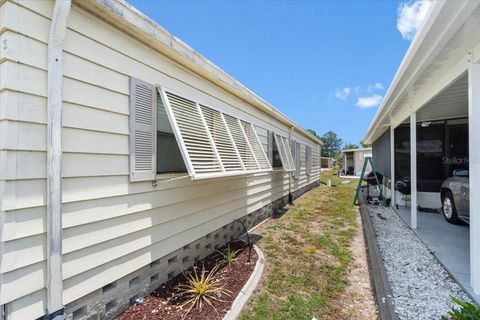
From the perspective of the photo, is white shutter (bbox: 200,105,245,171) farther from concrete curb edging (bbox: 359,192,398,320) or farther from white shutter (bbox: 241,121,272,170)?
concrete curb edging (bbox: 359,192,398,320)

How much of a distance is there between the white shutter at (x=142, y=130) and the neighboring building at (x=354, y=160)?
30171mm

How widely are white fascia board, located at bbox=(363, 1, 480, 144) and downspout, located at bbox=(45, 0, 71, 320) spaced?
3388 mm

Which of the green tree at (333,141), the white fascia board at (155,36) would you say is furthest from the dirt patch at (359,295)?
the green tree at (333,141)

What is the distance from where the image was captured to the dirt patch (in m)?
3.03

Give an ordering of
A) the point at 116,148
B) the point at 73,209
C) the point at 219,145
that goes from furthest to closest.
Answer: the point at 219,145, the point at 116,148, the point at 73,209

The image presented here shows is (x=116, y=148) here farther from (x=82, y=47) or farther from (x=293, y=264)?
(x=293, y=264)

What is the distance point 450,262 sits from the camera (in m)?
4.21

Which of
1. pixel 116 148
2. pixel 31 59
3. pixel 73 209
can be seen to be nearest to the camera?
pixel 31 59

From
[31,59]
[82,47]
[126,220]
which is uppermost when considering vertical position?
[82,47]

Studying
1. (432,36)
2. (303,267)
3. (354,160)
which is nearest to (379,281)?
(303,267)

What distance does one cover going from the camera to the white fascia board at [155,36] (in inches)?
97.5

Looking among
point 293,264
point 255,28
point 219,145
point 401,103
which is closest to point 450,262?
point 293,264

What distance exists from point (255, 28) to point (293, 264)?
13.6 meters

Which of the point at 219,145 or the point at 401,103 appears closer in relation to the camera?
the point at 219,145
